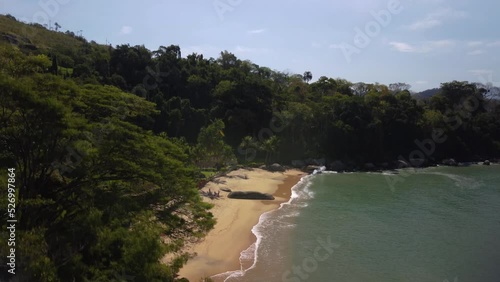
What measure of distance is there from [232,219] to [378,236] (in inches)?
344

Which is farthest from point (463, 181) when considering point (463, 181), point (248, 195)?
point (248, 195)

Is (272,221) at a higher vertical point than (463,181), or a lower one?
lower

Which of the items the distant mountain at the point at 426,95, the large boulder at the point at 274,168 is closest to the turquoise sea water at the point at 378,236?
the large boulder at the point at 274,168

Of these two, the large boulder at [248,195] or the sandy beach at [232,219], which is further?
the large boulder at [248,195]

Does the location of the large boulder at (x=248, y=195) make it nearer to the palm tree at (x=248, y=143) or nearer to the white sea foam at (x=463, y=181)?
the palm tree at (x=248, y=143)

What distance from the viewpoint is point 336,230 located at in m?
22.2

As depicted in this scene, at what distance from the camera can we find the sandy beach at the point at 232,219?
1656 cm

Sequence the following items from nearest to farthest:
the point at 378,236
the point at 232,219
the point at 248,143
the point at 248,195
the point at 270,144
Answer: the point at 378,236
the point at 232,219
the point at 248,195
the point at 270,144
the point at 248,143

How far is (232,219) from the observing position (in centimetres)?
2386

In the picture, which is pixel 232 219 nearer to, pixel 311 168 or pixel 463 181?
pixel 311 168

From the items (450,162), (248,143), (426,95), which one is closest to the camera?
(248,143)

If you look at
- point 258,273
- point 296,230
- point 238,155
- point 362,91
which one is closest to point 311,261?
point 258,273

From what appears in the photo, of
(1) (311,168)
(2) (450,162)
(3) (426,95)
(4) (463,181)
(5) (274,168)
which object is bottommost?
(4) (463,181)

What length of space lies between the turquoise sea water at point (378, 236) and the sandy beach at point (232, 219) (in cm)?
71
